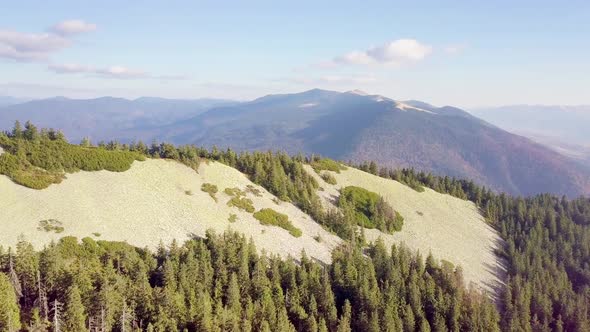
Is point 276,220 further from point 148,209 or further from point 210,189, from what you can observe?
point 148,209

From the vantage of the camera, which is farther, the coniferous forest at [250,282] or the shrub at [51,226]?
the shrub at [51,226]

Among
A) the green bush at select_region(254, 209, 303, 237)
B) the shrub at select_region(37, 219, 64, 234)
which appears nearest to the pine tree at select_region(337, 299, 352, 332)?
the green bush at select_region(254, 209, 303, 237)

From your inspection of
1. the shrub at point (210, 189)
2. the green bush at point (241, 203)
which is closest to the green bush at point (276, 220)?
the green bush at point (241, 203)

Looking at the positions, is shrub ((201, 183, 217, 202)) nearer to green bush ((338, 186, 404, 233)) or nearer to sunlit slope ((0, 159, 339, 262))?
sunlit slope ((0, 159, 339, 262))

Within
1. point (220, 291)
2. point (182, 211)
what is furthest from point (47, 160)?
point (220, 291)

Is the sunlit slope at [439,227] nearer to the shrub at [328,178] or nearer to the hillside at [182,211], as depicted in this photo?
the hillside at [182,211]

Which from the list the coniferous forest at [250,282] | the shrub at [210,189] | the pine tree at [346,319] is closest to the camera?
the coniferous forest at [250,282]

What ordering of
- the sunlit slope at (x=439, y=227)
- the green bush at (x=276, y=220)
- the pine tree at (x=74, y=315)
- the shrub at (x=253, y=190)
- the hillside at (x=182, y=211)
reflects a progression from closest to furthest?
1. the pine tree at (x=74, y=315)
2. the hillside at (x=182, y=211)
3. the green bush at (x=276, y=220)
4. the shrub at (x=253, y=190)
5. the sunlit slope at (x=439, y=227)
